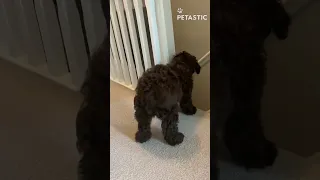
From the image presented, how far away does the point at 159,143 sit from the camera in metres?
0.76

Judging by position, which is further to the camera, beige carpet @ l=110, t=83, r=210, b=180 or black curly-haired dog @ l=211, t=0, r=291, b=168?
beige carpet @ l=110, t=83, r=210, b=180

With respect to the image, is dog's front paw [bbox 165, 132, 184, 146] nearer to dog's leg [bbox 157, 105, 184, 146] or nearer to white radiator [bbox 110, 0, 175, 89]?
dog's leg [bbox 157, 105, 184, 146]

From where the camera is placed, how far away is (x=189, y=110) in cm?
74

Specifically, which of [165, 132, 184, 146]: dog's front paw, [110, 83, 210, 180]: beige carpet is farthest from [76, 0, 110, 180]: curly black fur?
[165, 132, 184, 146]: dog's front paw

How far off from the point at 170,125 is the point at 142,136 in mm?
65

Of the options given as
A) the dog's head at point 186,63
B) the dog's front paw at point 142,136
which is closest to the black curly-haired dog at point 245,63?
the dog's head at point 186,63

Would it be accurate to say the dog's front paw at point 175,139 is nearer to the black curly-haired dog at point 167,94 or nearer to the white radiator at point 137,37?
the black curly-haired dog at point 167,94

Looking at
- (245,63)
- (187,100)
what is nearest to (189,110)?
(187,100)

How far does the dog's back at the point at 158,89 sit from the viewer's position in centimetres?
71

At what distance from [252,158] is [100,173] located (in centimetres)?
30

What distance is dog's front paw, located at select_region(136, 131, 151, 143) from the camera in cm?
76

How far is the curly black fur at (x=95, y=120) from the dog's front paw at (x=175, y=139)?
12 centimetres

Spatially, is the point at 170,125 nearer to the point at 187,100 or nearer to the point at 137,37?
the point at 187,100

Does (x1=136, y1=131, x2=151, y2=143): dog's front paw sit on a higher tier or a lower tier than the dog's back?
lower
